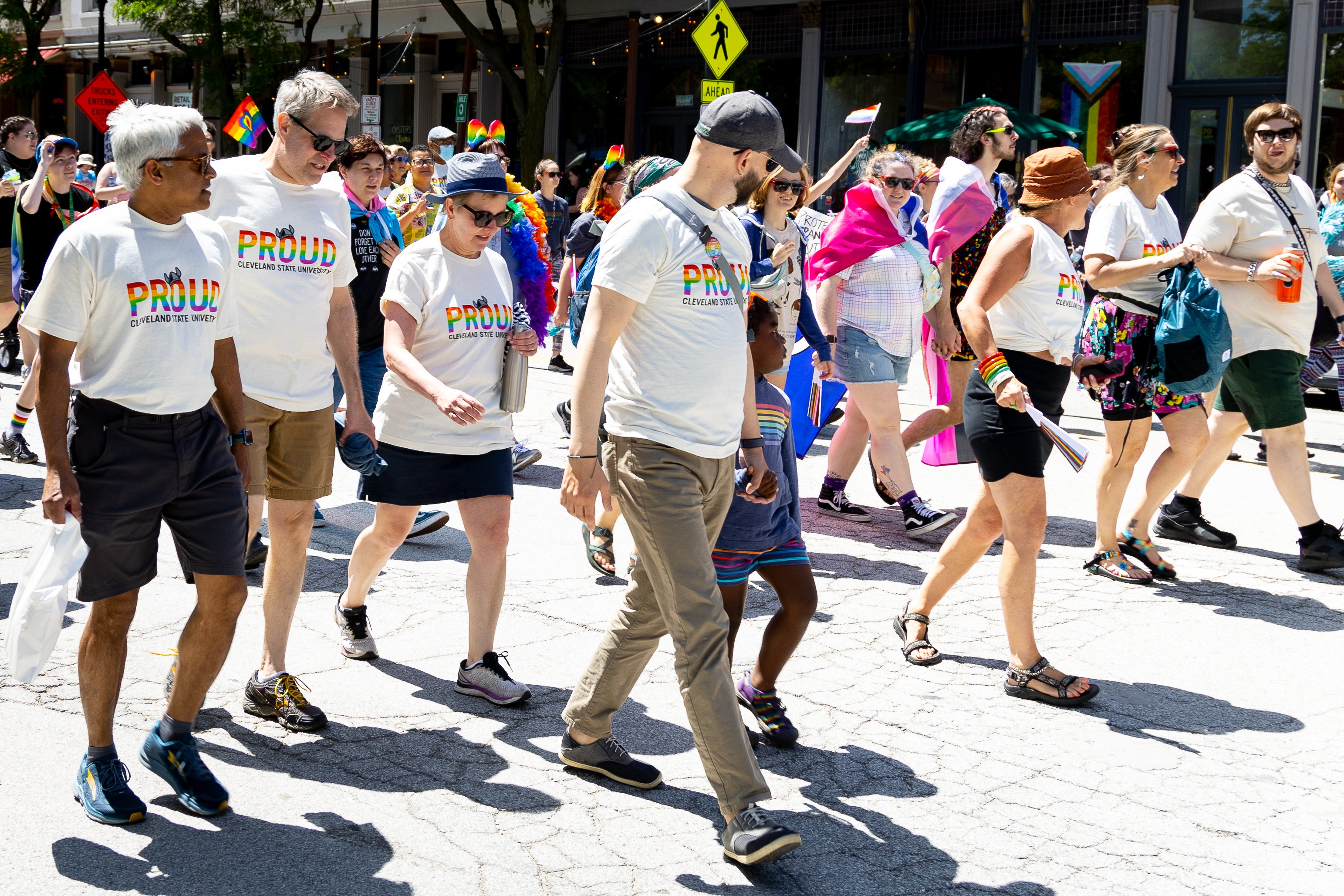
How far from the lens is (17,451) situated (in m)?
8.85

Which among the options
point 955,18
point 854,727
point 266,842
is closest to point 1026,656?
point 854,727

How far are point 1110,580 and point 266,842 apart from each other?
4.42 meters

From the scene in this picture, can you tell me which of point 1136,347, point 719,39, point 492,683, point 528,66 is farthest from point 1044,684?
point 528,66

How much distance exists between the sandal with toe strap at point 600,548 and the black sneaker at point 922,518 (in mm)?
1821

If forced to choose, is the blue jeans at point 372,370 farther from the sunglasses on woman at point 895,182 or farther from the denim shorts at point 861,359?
the sunglasses on woman at point 895,182

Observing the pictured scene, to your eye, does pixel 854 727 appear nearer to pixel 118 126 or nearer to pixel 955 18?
pixel 118 126

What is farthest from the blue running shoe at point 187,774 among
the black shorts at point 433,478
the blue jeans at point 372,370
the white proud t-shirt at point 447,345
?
the blue jeans at point 372,370

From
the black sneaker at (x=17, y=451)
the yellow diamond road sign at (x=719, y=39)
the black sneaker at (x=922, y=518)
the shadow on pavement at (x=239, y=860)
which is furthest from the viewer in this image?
the yellow diamond road sign at (x=719, y=39)

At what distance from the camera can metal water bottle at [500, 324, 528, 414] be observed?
4902 millimetres

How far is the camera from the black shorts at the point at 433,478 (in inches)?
191

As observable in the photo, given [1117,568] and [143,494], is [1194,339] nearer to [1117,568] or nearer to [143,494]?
[1117,568]

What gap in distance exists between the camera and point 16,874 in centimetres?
344

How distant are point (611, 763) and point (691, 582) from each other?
0.77 meters

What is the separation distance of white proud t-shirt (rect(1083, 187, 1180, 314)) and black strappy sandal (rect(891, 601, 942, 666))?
73.7 inches
